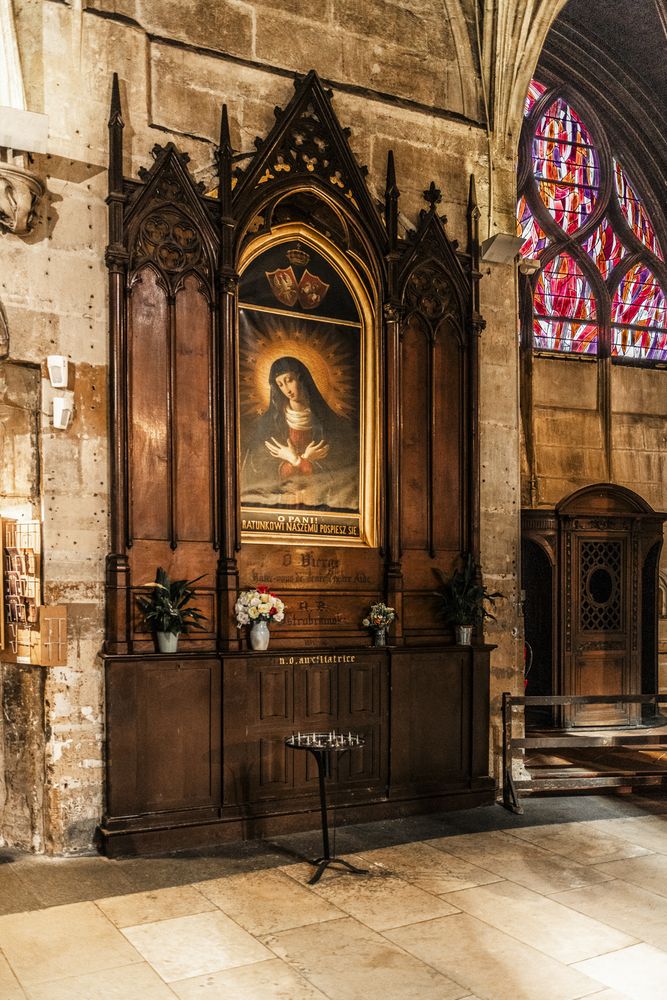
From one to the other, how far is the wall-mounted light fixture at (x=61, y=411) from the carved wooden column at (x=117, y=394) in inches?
12.3

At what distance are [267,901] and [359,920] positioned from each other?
575mm

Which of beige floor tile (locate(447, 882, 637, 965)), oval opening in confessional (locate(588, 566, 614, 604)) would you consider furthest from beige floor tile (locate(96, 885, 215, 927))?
oval opening in confessional (locate(588, 566, 614, 604))

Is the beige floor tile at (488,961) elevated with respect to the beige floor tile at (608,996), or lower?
lower

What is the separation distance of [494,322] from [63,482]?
3961 mm

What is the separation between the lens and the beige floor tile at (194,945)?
14.4ft

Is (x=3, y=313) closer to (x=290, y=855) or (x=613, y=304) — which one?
(x=290, y=855)

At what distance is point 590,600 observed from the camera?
36.9 ft

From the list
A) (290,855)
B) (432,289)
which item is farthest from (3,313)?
(290,855)

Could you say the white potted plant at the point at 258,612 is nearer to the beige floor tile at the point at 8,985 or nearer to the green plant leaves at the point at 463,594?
the green plant leaves at the point at 463,594

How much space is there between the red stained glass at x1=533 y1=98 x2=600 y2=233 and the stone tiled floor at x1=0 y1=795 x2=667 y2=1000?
8.54 metres

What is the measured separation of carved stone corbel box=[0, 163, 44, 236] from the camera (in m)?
5.88

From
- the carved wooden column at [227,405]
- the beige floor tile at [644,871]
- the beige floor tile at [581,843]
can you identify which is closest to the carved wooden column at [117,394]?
the carved wooden column at [227,405]

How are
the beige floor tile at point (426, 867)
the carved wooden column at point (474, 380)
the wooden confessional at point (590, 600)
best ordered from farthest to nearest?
the wooden confessional at point (590, 600), the carved wooden column at point (474, 380), the beige floor tile at point (426, 867)

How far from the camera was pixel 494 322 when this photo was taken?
809cm
